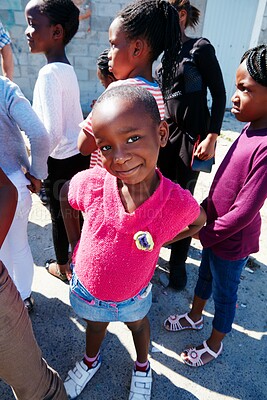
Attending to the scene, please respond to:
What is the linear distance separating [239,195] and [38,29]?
5.11 feet

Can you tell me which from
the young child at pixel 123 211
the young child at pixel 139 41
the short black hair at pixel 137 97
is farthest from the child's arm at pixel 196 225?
the young child at pixel 139 41

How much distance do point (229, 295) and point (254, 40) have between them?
6.88 metres

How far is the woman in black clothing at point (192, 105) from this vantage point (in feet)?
6.67

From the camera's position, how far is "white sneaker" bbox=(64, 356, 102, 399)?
1.81 m

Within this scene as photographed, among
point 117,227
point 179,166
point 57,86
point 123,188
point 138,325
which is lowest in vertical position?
point 138,325

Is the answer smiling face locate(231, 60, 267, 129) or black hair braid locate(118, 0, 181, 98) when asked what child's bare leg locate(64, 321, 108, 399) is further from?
black hair braid locate(118, 0, 181, 98)

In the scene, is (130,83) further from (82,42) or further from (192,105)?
(82,42)

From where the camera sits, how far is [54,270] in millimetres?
2645

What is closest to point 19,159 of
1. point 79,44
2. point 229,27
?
point 79,44

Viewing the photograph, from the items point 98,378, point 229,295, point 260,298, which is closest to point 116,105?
point 229,295

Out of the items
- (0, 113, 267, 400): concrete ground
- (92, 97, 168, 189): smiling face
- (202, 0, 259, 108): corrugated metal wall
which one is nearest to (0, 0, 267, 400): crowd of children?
(92, 97, 168, 189): smiling face

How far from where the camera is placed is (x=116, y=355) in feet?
6.78

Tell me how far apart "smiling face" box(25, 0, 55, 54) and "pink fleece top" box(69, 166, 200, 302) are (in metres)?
1.09

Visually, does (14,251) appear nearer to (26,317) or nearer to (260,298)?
(26,317)
